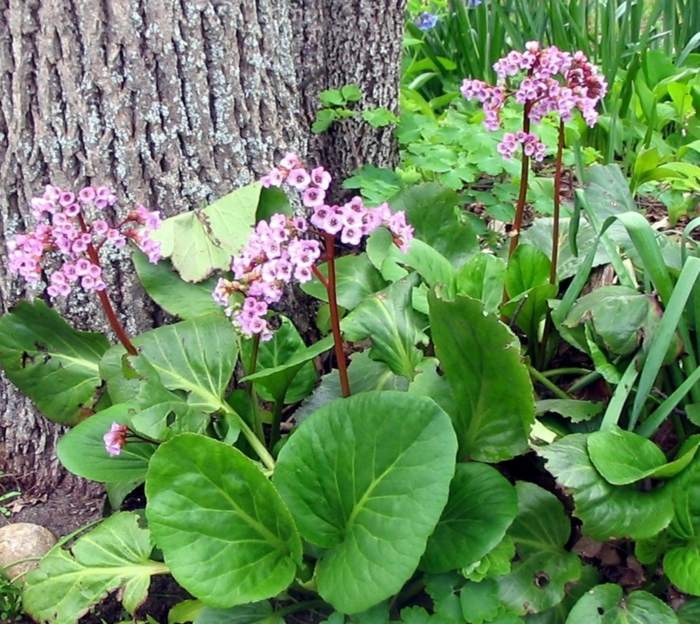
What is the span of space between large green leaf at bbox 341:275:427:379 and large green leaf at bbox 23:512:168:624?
2.08 ft

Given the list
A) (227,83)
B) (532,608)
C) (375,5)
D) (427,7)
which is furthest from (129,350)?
(427,7)

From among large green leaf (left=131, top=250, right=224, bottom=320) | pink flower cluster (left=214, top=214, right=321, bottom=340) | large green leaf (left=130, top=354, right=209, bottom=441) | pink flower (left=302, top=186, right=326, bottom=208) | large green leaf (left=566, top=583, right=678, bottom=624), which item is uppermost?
pink flower (left=302, top=186, right=326, bottom=208)

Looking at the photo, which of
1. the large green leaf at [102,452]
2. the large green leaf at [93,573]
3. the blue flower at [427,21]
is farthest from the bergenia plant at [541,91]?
the blue flower at [427,21]

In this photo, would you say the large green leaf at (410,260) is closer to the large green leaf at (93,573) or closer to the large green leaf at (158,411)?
the large green leaf at (158,411)

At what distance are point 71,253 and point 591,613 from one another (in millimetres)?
1206

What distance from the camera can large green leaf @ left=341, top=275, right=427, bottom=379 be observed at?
6.08 ft

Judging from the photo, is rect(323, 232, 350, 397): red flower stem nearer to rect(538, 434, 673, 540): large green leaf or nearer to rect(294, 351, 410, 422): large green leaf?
rect(294, 351, 410, 422): large green leaf

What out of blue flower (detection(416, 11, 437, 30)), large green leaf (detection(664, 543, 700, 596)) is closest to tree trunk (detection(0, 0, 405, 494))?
large green leaf (detection(664, 543, 700, 596))

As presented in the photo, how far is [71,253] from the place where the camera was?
63.3 inches

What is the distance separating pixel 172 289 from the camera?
198 cm

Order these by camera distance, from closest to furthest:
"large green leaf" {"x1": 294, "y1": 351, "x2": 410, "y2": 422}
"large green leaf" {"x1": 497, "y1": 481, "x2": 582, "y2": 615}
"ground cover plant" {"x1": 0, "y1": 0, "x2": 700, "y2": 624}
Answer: "ground cover plant" {"x1": 0, "y1": 0, "x2": 700, "y2": 624}
"large green leaf" {"x1": 497, "y1": 481, "x2": 582, "y2": 615}
"large green leaf" {"x1": 294, "y1": 351, "x2": 410, "y2": 422}

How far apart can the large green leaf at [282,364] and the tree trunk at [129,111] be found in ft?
1.04

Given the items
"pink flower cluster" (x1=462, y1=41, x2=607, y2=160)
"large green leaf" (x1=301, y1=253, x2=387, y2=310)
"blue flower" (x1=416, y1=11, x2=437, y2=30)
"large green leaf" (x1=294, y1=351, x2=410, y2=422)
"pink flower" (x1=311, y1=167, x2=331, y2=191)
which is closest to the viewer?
"pink flower" (x1=311, y1=167, x2=331, y2=191)

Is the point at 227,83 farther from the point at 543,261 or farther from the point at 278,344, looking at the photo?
the point at 543,261
